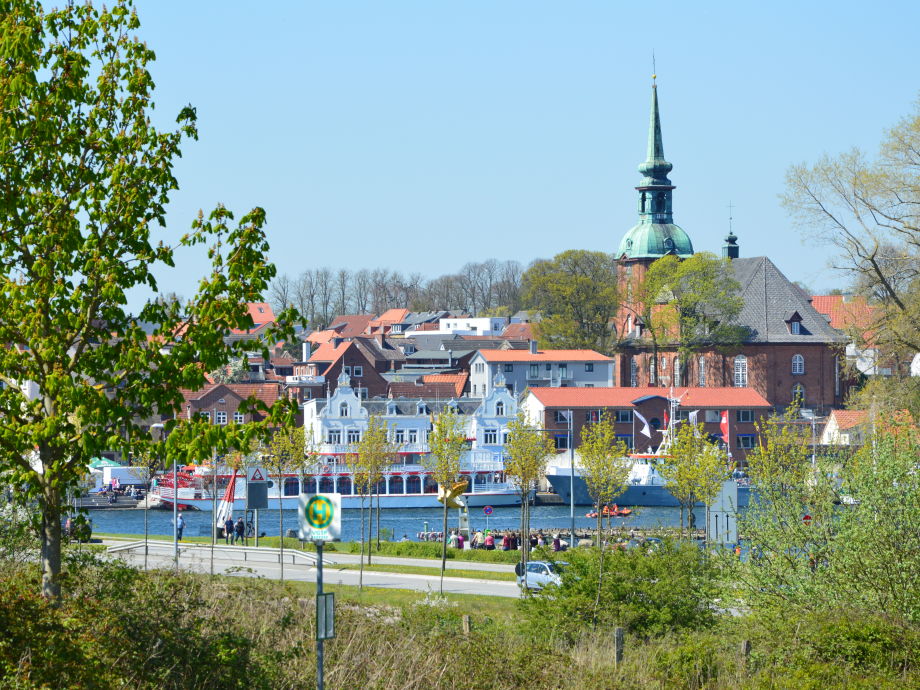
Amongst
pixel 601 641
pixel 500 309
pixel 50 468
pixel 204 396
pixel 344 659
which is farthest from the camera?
pixel 500 309

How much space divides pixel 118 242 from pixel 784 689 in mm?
8513

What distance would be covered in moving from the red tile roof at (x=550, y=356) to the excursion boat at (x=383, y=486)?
2343 centimetres

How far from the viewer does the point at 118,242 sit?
1222 cm

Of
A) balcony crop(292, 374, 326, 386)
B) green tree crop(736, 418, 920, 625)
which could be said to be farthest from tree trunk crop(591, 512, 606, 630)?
balcony crop(292, 374, 326, 386)

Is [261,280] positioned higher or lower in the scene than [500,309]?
lower

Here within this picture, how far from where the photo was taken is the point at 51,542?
39.3 ft

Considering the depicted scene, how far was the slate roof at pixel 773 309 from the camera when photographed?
102 meters

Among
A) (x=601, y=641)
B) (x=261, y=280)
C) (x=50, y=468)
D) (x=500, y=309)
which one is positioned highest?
(x=500, y=309)

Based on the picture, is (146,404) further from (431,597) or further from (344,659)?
(431,597)

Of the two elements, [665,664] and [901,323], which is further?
[901,323]

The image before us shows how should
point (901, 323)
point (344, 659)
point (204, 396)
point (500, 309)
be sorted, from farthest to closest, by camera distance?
point (500, 309)
point (204, 396)
point (901, 323)
point (344, 659)

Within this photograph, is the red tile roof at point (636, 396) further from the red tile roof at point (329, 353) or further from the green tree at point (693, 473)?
the green tree at point (693, 473)

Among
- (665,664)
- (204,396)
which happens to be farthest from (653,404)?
(665,664)

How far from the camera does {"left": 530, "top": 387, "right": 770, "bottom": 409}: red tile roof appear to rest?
292ft
